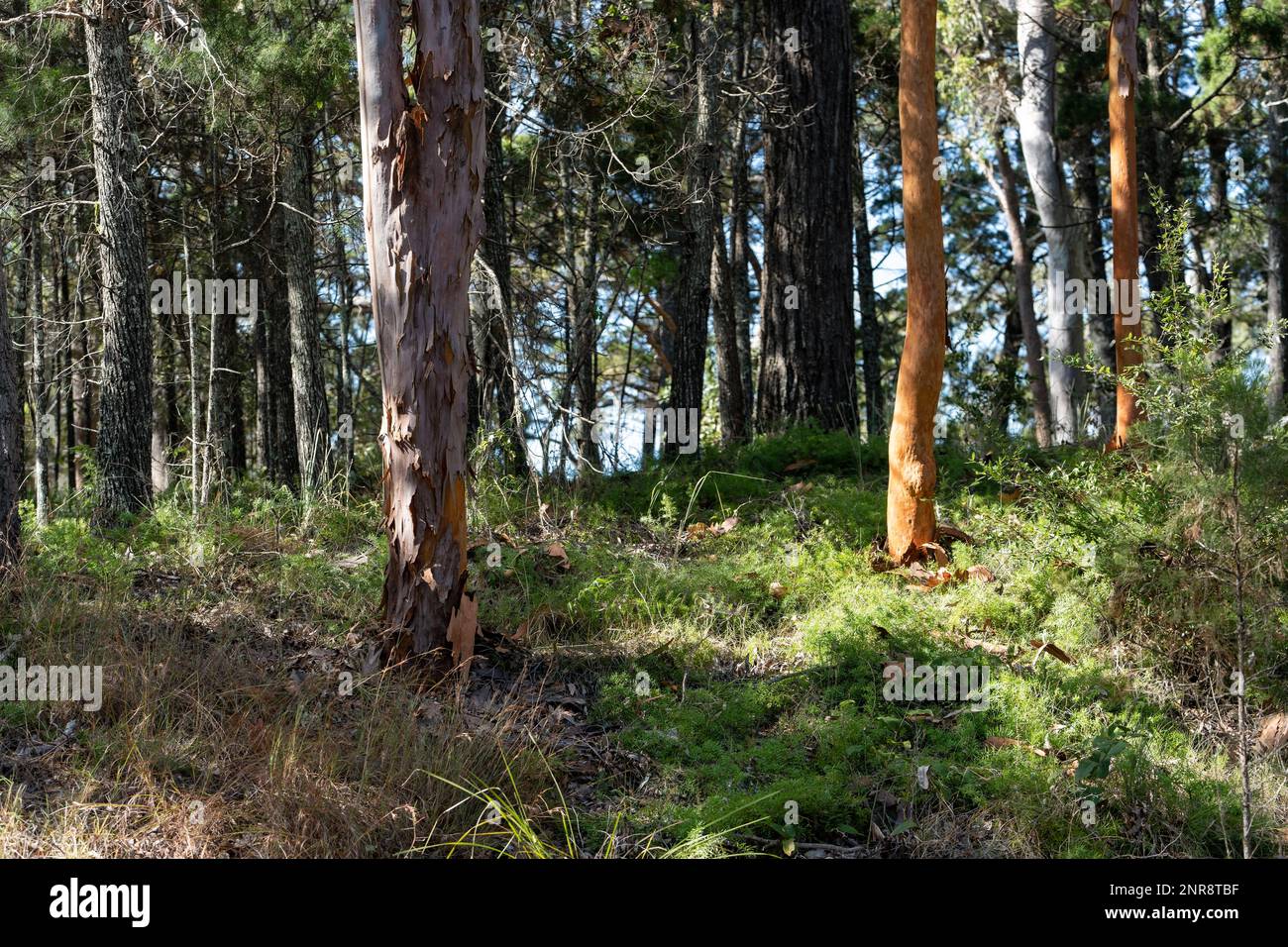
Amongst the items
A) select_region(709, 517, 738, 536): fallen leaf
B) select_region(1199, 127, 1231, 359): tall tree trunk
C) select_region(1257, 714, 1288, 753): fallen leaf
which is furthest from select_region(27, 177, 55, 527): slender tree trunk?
select_region(1199, 127, 1231, 359): tall tree trunk

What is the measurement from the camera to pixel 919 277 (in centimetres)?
751

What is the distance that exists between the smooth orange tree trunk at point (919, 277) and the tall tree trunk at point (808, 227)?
2.61 metres

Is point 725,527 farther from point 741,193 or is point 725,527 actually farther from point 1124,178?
point 741,193

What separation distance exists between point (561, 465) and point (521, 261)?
8567 millimetres

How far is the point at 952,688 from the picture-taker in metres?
5.85

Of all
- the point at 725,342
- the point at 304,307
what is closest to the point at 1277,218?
the point at 725,342

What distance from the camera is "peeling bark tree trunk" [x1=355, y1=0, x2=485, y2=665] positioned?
5.84 metres

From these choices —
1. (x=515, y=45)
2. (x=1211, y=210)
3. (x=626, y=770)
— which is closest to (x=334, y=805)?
(x=626, y=770)

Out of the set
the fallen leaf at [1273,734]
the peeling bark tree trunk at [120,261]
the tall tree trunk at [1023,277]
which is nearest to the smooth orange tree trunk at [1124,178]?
the fallen leaf at [1273,734]

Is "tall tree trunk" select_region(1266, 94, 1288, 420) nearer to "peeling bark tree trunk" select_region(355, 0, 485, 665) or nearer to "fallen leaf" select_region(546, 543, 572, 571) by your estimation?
"fallen leaf" select_region(546, 543, 572, 571)

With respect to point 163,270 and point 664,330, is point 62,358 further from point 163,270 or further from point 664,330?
point 664,330

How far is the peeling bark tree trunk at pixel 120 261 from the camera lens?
948 cm

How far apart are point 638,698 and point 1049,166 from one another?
1181cm

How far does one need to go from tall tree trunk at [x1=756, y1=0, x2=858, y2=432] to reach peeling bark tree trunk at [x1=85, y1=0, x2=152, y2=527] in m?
5.84
